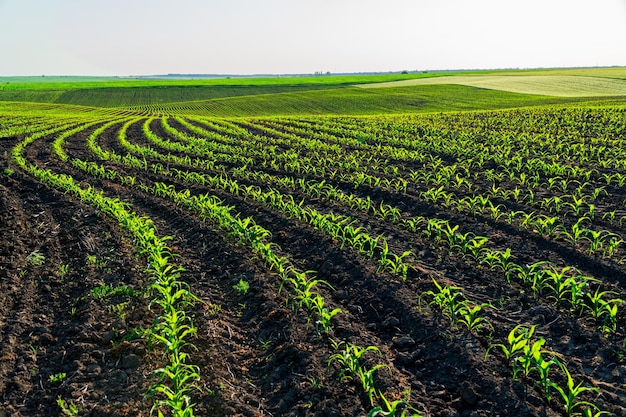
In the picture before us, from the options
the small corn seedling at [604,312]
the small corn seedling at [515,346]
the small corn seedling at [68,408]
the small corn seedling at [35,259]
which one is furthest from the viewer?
the small corn seedling at [35,259]

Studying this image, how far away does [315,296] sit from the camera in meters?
5.97

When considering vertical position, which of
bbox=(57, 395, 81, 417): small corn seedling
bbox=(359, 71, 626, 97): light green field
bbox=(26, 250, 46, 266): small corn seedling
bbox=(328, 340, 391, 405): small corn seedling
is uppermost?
bbox=(359, 71, 626, 97): light green field

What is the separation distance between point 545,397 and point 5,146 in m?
20.9

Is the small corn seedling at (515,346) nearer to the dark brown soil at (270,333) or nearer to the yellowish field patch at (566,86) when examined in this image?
the dark brown soil at (270,333)

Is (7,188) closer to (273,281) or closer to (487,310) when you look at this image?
(273,281)

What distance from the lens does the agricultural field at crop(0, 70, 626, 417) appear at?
4.24 meters

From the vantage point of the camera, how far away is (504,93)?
5553 centimetres

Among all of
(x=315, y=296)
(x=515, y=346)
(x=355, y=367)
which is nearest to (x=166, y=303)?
(x=315, y=296)

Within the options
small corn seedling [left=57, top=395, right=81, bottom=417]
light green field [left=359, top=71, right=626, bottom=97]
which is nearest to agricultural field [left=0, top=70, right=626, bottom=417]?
small corn seedling [left=57, top=395, right=81, bottom=417]

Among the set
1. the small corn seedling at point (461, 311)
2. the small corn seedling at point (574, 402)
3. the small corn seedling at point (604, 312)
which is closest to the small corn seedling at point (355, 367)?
the small corn seedling at point (461, 311)

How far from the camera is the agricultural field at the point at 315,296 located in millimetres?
4238

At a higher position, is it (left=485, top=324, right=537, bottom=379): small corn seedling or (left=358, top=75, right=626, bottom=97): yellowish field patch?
(left=358, top=75, right=626, bottom=97): yellowish field patch

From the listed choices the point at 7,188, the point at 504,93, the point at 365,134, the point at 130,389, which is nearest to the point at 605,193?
the point at 130,389

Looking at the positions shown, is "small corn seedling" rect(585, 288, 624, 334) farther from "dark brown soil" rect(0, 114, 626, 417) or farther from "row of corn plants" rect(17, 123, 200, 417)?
"row of corn plants" rect(17, 123, 200, 417)
